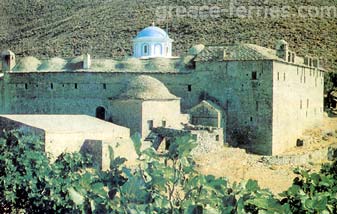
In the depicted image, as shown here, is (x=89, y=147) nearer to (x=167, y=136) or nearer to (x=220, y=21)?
(x=167, y=136)

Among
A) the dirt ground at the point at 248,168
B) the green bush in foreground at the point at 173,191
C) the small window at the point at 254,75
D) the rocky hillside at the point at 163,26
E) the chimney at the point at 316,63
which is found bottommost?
the dirt ground at the point at 248,168

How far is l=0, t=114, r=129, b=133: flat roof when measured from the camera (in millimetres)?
20525

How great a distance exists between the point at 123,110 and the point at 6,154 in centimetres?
948

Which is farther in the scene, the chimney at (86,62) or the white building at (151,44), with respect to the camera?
the white building at (151,44)

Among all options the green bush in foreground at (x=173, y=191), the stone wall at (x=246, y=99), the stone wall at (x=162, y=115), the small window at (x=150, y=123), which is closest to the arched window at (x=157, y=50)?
the stone wall at (x=246, y=99)

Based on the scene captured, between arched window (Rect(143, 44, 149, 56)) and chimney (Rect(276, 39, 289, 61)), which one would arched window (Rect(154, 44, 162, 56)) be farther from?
chimney (Rect(276, 39, 289, 61))

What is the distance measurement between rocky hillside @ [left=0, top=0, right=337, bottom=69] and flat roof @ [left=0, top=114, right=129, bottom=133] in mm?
30569

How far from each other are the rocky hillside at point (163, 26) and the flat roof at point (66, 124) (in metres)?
30.6

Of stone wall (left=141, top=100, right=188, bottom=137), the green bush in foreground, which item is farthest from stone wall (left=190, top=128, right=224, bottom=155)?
the green bush in foreground

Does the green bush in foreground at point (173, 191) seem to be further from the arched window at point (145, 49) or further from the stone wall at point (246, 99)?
the arched window at point (145, 49)

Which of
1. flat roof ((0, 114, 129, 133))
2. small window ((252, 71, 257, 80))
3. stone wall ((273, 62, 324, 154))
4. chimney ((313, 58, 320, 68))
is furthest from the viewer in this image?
chimney ((313, 58, 320, 68))

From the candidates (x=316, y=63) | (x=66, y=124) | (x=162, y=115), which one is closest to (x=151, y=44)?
(x=162, y=115)

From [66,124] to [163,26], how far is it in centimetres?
4186

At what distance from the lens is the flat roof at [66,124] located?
2052 centimetres
